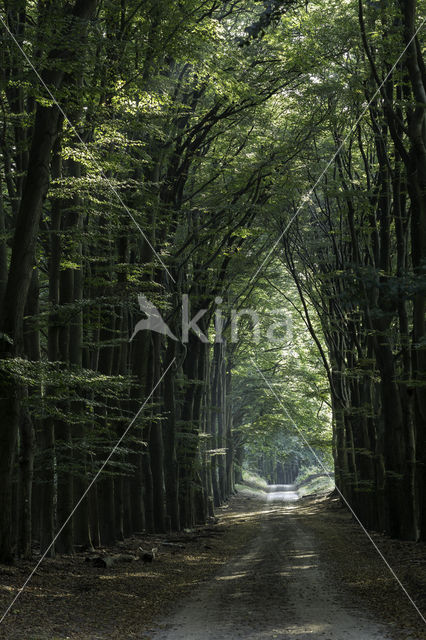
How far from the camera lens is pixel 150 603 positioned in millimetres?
9305

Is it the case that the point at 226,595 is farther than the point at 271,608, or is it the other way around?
the point at 226,595

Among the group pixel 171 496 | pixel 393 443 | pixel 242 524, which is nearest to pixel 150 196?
pixel 393 443

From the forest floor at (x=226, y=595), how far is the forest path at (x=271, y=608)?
0.01 meters

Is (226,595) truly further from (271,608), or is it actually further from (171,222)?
(171,222)

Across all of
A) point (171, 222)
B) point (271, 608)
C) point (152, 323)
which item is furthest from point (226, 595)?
point (171, 222)

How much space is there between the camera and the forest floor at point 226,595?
7.26m

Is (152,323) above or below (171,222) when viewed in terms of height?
below

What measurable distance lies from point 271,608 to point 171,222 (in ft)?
34.8

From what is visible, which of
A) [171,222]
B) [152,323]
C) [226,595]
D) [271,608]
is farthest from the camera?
[152,323]


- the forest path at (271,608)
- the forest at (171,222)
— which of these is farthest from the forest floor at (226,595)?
the forest at (171,222)

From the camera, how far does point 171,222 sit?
55.6 feet

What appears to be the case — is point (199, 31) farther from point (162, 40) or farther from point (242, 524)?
point (242, 524)

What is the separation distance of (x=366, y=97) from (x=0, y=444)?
10.1 m

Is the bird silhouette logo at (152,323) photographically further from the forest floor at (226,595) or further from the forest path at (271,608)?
the forest path at (271,608)
